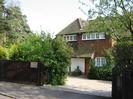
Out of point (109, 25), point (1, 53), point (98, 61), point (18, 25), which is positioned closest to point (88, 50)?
point (98, 61)

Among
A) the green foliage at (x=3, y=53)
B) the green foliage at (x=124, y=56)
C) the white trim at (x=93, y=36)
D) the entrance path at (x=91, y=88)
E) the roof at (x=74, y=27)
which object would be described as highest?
the roof at (x=74, y=27)

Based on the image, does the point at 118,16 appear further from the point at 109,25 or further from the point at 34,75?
the point at 34,75

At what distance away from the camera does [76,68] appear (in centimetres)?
4403

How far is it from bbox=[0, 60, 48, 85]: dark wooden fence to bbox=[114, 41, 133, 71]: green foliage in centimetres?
783

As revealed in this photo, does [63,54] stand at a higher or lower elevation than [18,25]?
lower

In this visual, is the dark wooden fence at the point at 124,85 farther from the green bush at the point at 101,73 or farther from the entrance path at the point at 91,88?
the green bush at the point at 101,73

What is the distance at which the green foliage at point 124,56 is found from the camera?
16284 mm

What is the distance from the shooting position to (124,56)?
16.5m

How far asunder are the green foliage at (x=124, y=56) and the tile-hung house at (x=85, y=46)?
77.9 ft

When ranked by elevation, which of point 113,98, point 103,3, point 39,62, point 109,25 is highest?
point 103,3

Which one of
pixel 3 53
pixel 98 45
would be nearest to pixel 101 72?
pixel 98 45

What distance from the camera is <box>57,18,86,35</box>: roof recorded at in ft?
150

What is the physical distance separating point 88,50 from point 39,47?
18.8 metres

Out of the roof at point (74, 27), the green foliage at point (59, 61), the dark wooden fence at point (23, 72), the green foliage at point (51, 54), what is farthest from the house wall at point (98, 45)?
the dark wooden fence at point (23, 72)
